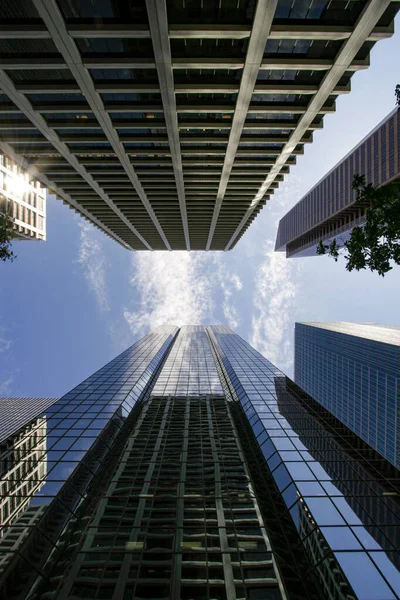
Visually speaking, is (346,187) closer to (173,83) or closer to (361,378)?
(361,378)

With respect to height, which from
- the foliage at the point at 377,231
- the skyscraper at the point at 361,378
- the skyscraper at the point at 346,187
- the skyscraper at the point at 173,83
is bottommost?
the skyscraper at the point at 361,378

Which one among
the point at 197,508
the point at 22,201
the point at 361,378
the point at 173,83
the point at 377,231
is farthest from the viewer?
the point at 361,378

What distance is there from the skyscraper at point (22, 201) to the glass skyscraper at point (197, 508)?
4318 centimetres

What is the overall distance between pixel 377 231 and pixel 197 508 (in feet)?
61.8

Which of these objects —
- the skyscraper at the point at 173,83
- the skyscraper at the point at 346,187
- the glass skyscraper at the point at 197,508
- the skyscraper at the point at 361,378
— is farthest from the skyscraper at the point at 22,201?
the skyscraper at the point at 361,378

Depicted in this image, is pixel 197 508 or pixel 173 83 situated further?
pixel 173 83

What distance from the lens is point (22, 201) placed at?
71625 millimetres

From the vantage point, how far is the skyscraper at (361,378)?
128 meters

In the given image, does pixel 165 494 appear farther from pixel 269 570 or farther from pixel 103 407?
pixel 103 407

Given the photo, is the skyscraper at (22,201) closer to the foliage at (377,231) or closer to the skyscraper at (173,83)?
the skyscraper at (173,83)

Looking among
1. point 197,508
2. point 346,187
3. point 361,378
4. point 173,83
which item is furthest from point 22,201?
point 361,378

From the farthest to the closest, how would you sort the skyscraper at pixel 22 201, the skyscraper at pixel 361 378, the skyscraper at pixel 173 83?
the skyscraper at pixel 361 378
the skyscraper at pixel 22 201
the skyscraper at pixel 173 83

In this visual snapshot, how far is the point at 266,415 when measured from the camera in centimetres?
3381

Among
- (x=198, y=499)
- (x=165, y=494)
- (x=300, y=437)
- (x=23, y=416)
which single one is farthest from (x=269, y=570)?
(x=23, y=416)
